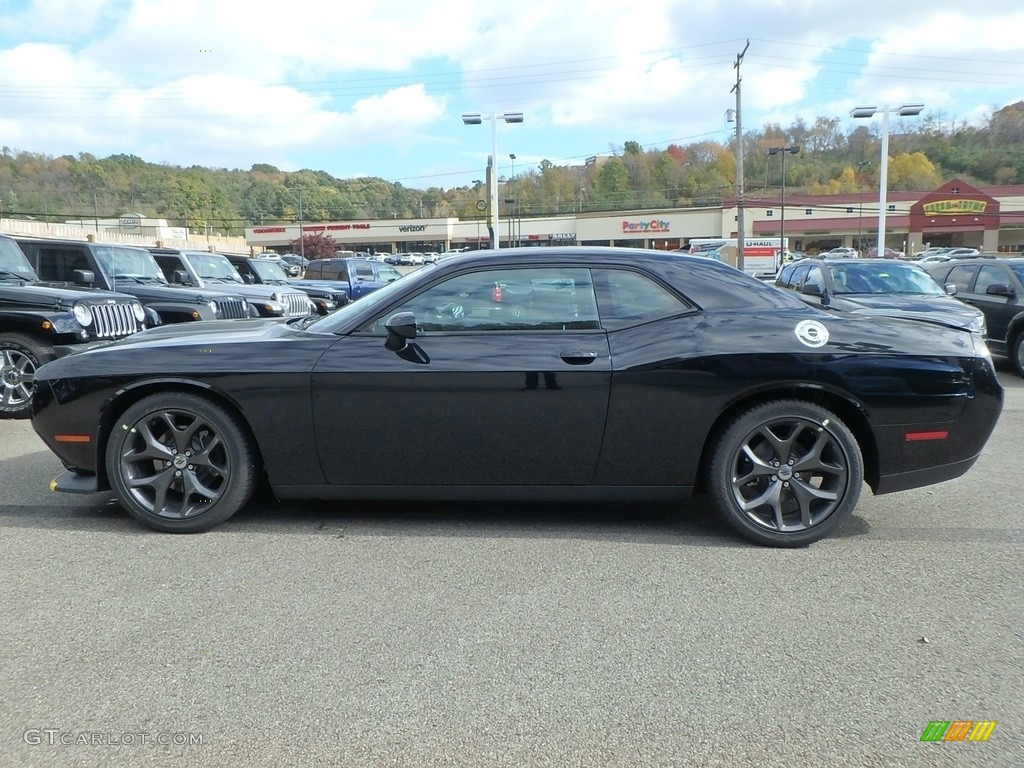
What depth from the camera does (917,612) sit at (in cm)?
321

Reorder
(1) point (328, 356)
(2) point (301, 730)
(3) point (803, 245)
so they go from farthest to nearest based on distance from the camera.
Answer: (3) point (803, 245), (1) point (328, 356), (2) point (301, 730)

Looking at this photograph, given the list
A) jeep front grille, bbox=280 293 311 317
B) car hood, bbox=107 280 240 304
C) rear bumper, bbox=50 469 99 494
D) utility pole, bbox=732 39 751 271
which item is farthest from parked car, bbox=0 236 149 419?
utility pole, bbox=732 39 751 271

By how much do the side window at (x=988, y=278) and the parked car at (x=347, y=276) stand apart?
12429mm

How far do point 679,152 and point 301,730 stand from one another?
9109 cm

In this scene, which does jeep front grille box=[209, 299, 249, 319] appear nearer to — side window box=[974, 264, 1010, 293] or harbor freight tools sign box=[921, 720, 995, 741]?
harbor freight tools sign box=[921, 720, 995, 741]

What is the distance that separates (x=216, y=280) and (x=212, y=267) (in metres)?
0.60

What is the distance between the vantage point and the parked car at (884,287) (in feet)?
Result: 29.4

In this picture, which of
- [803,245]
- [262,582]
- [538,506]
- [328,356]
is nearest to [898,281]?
[538,506]

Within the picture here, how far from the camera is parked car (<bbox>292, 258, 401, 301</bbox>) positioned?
19234mm

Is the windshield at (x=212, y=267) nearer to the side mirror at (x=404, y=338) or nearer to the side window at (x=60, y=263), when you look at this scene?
the side window at (x=60, y=263)

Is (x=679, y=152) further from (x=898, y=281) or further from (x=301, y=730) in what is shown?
(x=301, y=730)

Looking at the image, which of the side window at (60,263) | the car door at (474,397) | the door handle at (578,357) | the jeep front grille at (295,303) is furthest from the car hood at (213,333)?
the jeep front grille at (295,303)

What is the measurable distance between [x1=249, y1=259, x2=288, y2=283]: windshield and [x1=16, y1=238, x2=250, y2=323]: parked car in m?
5.42

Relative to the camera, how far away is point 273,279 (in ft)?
58.2
